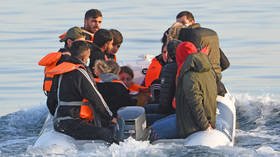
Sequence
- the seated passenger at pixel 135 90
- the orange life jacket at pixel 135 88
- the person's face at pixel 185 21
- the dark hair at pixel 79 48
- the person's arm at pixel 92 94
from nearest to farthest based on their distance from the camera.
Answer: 1. the person's arm at pixel 92 94
2. the dark hair at pixel 79 48
3. the seated passenger at pixel 135 90
4. the orange life jacket at pixel 135 88
5. the person's face at pixel 185 21

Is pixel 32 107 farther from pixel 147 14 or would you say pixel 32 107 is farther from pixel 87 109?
pixel 147 14

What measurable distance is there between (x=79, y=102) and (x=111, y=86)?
44 cm

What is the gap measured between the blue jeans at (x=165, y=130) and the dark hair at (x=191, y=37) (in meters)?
1.45

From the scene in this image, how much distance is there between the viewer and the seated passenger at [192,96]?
11359mm

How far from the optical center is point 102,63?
39.3ft

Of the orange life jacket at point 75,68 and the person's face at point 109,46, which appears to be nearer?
the orange life jacket at point 75,68

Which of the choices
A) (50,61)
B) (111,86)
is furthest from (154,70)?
(50,61)

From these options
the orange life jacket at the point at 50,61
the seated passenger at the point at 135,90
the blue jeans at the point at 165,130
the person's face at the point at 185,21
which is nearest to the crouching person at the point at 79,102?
the blue jeans at the point at 165,130

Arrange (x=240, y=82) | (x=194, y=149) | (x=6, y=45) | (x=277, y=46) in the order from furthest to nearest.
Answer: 1. (x=6, y=45)
2. (x=277, y=46)
3. (x=240, y=82)
4. (x=194, y=149)

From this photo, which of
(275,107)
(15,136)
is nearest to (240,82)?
(275,107)

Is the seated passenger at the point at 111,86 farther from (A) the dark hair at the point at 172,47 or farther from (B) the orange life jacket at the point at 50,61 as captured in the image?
(B) the orange life jacket at the point at 50,61

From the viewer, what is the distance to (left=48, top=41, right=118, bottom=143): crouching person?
11602mm

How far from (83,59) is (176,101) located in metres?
1.13

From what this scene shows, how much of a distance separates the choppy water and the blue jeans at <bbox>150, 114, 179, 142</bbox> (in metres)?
0.55
